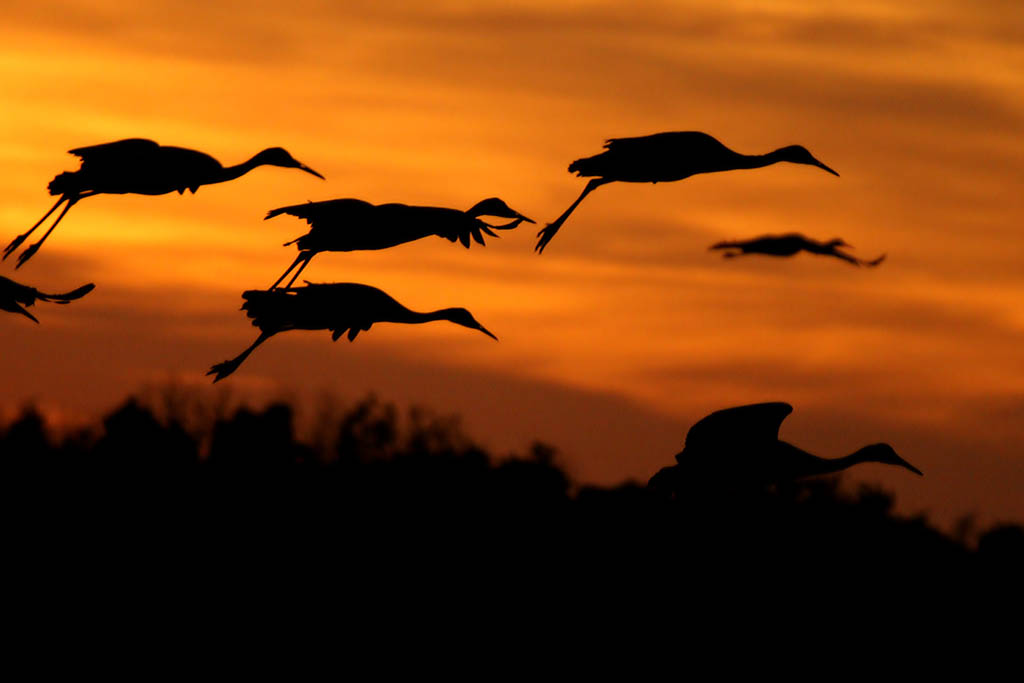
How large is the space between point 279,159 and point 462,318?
4.53 ft

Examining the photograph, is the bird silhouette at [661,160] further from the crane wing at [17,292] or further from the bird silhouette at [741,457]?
the crane wing at [17,292]

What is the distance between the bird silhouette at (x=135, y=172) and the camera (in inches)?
320

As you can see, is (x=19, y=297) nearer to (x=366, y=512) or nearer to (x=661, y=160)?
(x=661, y=160)

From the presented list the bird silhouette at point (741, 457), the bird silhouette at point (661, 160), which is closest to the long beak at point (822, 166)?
the bird silhouette at point (661, 160)

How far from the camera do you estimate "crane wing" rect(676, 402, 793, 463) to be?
8.49 m

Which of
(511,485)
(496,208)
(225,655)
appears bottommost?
(225,655)

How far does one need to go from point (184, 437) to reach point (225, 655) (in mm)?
15132

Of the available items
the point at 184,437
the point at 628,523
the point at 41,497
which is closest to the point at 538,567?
the point at 628,523

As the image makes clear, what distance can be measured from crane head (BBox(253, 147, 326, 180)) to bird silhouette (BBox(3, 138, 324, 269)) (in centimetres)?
40

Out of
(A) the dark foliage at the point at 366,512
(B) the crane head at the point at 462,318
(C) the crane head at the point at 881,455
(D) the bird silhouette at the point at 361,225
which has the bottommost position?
(A) the dark foliage at the point at 366,512

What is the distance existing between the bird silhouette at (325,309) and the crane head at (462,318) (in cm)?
49

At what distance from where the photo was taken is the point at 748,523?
58.8m

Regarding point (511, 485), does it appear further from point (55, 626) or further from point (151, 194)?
point (151, 194)

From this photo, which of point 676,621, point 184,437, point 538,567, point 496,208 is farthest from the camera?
point 184,437
